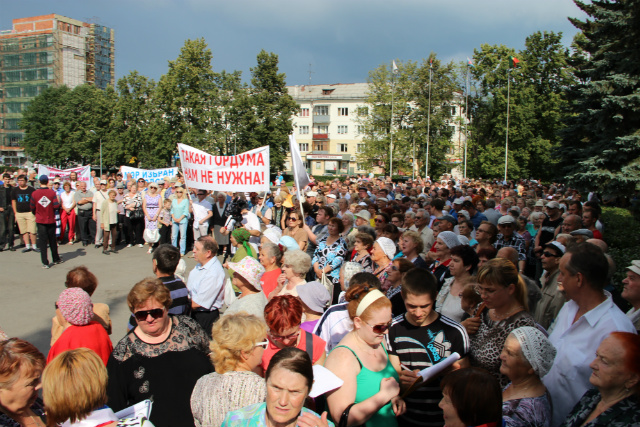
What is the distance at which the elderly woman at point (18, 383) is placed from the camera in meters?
2.51

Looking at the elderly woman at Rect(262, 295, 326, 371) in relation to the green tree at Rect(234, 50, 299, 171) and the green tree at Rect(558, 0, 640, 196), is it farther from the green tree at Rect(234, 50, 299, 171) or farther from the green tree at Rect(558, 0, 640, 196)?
the green tree at Rect(234, 50, 299, 171)

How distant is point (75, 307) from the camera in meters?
3.62

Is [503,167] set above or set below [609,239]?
above

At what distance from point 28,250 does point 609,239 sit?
1490 cm

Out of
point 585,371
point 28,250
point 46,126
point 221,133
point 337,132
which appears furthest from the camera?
point 337,132

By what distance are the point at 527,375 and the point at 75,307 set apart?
10.6 ft

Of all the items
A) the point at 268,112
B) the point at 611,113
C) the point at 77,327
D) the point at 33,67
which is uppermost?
the point at 33,67

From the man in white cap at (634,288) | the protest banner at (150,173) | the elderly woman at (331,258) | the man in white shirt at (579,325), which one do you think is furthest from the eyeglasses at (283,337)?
the protest banner at (150,173)

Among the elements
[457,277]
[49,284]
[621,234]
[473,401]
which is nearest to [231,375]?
[473,401]

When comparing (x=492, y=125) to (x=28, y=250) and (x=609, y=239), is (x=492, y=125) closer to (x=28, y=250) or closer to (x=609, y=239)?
(x=609, y=239)

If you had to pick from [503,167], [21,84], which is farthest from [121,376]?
[21,84]

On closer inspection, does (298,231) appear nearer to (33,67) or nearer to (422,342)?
(422,342)

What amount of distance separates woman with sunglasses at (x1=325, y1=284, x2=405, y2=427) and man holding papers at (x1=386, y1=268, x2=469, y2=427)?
0.22 m

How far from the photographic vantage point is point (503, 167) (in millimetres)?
45156
